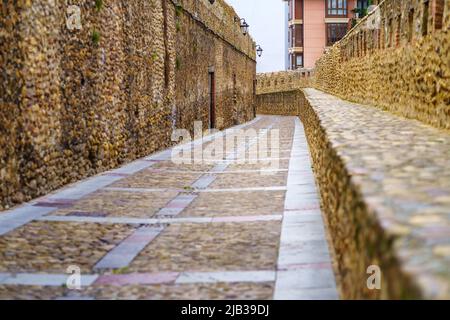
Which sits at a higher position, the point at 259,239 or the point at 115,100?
the point at 115,100

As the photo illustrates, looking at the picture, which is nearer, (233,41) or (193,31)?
(193,31)

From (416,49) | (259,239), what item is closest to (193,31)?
(416,49)

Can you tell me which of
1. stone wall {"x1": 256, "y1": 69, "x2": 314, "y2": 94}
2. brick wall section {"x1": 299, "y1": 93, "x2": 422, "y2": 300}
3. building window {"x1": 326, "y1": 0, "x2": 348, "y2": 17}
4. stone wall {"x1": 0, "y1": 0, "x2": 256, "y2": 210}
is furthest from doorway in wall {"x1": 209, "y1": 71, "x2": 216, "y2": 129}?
building window {"x1": 326, "y1": 0, "x2": 348, "y2": 17}

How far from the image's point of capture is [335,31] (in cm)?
5697

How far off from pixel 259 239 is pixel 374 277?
137 inches

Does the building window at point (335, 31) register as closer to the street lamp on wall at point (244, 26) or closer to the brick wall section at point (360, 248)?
the street lamp on wall at point (244, 26)

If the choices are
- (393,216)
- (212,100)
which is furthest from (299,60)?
(393,216)

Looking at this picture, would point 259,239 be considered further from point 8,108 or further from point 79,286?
point 8,108

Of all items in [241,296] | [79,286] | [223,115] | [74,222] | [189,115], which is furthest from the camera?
[223,115]

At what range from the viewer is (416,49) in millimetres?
9039

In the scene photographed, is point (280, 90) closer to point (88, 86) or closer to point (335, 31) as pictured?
point (335, 31)

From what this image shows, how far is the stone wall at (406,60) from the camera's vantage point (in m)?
7.56

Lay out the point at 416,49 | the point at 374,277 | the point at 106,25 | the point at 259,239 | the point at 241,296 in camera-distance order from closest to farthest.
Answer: the point at 374,277
the point at 241,296
the point at 259,239
the point at 416,49
the point at 106,25

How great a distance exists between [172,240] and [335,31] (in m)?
52.8
